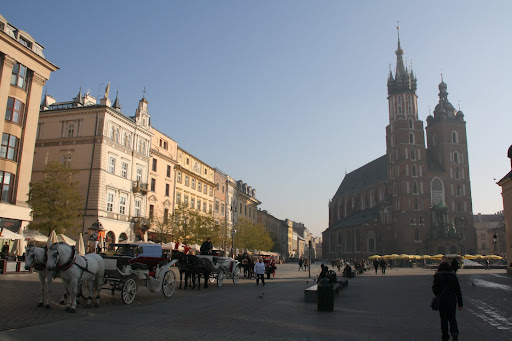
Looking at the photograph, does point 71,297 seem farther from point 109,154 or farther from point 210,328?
point 109,154

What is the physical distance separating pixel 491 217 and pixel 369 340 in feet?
→ 599

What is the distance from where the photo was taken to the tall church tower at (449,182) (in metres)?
89.2

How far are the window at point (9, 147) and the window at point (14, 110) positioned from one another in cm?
127

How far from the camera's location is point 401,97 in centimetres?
10131

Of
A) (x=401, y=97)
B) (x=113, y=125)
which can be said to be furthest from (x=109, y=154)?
(x=401, y=97)

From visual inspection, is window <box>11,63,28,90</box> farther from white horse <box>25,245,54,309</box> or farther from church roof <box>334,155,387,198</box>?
church roof <box>334,155,387,198</box>

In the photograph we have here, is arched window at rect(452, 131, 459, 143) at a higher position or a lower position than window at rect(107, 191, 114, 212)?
higher

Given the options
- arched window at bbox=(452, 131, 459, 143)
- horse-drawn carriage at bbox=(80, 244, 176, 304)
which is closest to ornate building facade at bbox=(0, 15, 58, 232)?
horse-drawn carriage at bbox=(80, 244, 176, 304)

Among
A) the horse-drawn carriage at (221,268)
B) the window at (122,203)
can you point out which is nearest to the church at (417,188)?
the window at (122,203)

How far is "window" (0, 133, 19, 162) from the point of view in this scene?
28922mm

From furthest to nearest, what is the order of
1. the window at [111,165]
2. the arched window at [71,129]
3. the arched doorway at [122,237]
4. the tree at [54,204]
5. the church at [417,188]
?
the church at [417,188]
the arched doorway at [122,237]
the arched window at [71,129]
the window at [111,165]
the tree at [54,204]

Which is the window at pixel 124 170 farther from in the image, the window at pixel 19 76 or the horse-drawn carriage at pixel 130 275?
the horse-drawn carriage at pixel 130 275

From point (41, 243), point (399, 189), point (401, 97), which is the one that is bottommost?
point (41, 243)

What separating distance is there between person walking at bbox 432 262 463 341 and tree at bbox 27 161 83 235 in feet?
89.1
